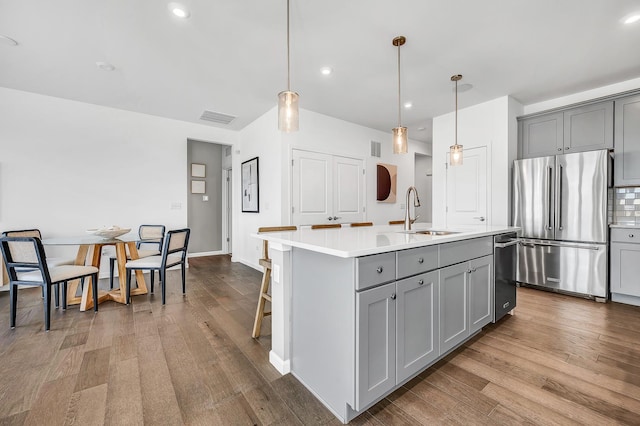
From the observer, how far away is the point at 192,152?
6.05 meters

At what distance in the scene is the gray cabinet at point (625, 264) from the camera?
3037mm

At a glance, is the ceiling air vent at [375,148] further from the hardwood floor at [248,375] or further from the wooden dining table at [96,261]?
the wooden dining table at [96,261]

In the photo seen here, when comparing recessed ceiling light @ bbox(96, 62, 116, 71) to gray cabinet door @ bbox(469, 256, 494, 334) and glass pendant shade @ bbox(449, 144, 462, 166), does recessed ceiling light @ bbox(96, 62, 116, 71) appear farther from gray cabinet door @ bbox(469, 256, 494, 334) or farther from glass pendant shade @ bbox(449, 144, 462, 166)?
gray cabinet door @ bbox(469, 256, 494, 334)

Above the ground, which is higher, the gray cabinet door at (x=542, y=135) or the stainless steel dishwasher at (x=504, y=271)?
the gray cabinet door at (x=542, y=135)

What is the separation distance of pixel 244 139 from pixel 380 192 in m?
2.85

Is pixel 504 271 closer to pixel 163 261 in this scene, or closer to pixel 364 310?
pixel 364 310

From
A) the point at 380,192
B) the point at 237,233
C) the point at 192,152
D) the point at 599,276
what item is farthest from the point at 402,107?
the point at 192,152

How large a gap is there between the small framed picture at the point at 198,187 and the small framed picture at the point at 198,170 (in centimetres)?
15

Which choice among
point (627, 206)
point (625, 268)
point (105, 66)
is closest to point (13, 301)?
point (105, 66)

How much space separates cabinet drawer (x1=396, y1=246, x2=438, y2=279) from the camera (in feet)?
5.09

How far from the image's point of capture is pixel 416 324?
1.64 meters

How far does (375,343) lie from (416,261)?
1.73 ft

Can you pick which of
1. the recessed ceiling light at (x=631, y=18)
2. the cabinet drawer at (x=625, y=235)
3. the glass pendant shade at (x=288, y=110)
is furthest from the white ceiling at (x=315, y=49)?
the cabinet drawer at (x=625, y=235)

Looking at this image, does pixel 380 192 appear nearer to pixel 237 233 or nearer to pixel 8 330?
pixel 237 233
